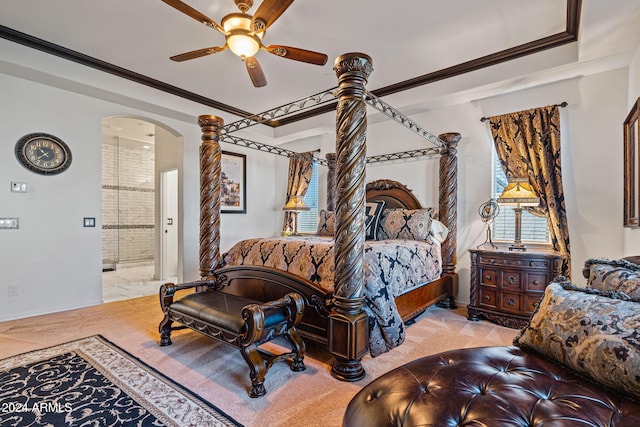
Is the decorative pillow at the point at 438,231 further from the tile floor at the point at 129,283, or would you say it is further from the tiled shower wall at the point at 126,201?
the tiled shower wall at the point at 126,201

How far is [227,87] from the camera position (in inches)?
170

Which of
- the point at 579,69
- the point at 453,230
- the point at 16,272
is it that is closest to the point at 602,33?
the point at 579,69

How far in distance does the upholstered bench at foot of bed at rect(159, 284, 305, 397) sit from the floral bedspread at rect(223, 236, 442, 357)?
16.3 inches

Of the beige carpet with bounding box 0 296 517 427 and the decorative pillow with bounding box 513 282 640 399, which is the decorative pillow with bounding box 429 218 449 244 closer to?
the beige carpet with bounding box 0 296 517 427

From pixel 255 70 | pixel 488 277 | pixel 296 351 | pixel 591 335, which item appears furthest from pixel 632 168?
pixel 255 70

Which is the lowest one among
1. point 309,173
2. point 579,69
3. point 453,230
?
point 453,230

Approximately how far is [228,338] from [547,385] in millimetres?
1869

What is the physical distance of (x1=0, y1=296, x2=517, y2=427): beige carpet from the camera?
1.88 meters

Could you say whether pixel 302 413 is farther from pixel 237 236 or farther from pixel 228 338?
pixel 237 236

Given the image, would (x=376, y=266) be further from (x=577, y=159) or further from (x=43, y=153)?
(x=43, y=153)

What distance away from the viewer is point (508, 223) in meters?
3.87

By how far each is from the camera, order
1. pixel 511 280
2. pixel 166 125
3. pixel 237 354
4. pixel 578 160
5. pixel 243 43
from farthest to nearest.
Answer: pixel 166 125
pixel 578 160
pixel 511 280
pixel 237 354
pixel 243 43

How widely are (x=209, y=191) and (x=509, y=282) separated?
329 centimetres

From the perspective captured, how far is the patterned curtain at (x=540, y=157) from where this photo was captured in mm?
3312
